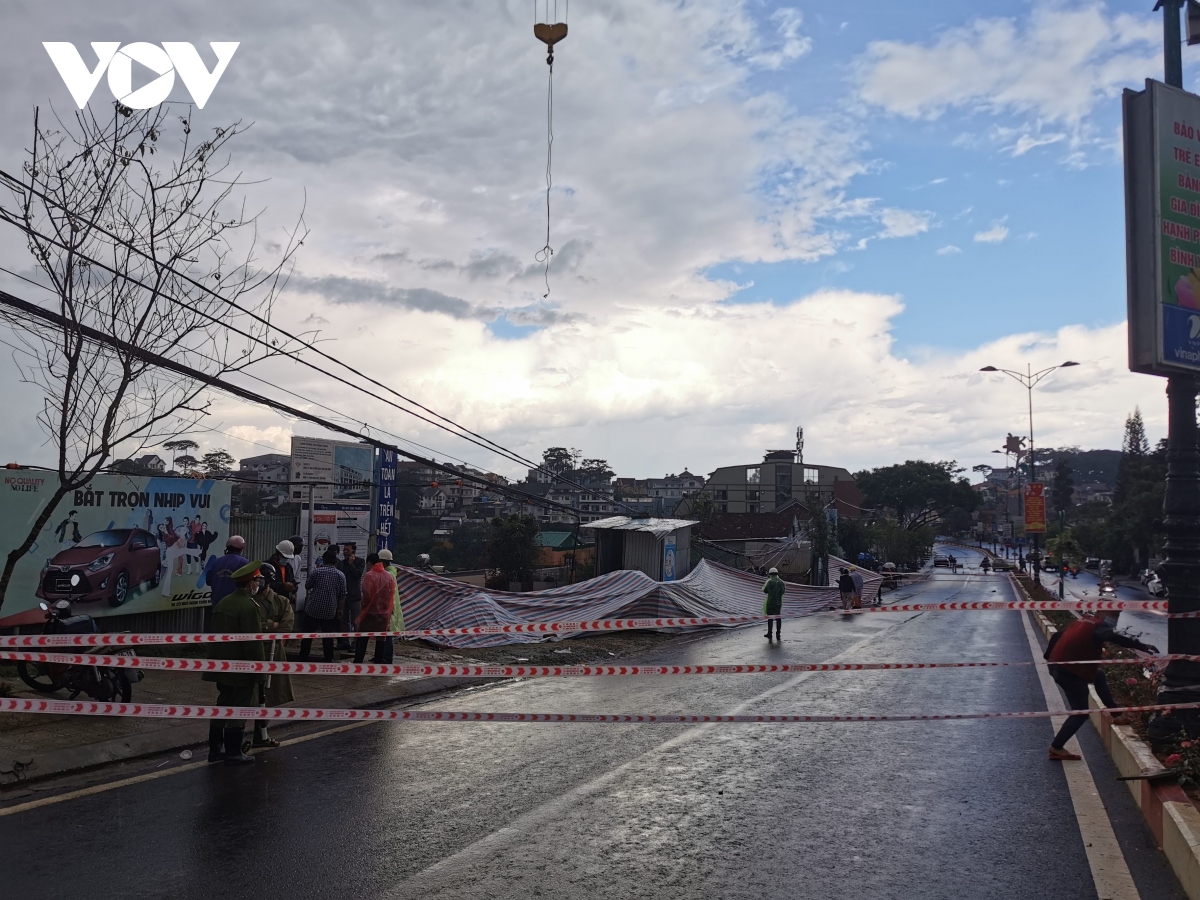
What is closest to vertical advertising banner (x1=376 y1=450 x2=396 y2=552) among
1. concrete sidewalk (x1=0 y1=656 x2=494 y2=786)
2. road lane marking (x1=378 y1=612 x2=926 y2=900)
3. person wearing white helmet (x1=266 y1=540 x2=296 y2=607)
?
person wearing white helmet (x1=266 y1=540 x2=296 y2=607)

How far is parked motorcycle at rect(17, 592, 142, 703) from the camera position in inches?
358

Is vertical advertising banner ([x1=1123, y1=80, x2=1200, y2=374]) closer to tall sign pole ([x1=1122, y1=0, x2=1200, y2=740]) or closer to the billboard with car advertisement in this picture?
tall sign pole ([x1=1122, y1=0, x2=1200, y2=740])

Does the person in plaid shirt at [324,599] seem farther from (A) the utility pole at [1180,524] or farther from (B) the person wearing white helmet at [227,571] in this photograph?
(A) the utility pole at [1180,524]

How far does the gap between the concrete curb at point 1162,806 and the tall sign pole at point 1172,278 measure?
57 cm

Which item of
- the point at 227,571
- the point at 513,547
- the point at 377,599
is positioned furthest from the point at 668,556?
the point at 227,571

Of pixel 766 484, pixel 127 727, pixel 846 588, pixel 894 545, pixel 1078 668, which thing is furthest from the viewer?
pixel 766 484

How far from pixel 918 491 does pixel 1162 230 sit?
106m

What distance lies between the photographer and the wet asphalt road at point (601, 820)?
5125 millimetres

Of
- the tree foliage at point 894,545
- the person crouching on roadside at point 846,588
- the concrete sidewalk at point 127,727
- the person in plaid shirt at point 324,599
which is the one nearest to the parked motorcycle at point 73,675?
the concrete sidewalk at point 127,727

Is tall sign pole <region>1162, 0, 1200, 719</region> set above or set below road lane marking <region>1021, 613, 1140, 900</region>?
above

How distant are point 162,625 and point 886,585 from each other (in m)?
48.2

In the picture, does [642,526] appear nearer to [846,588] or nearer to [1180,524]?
[846,588]

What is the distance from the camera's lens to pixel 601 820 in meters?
6.23

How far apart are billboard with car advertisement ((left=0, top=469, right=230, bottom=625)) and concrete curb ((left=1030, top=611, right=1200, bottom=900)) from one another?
1152 centimetres
